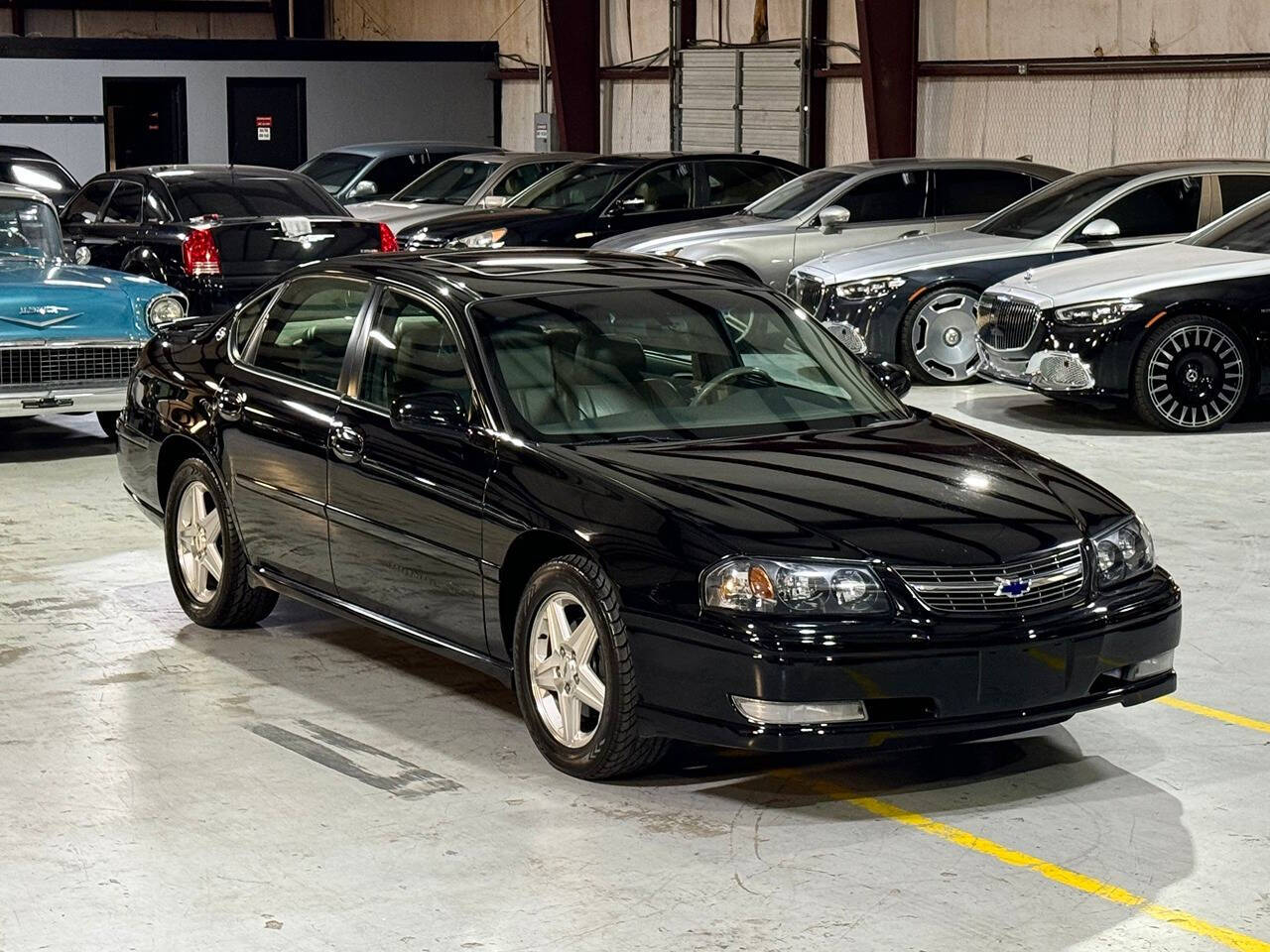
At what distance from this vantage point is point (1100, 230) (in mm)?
13984

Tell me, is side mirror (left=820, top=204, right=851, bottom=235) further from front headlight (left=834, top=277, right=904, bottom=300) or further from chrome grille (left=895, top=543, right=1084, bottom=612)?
chrome grille (left=895, top=543, right=1084, bottom=612)

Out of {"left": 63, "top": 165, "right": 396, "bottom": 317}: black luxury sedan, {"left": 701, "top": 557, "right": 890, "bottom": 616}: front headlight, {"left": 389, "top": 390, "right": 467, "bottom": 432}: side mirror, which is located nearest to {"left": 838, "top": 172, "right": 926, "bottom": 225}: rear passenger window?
{"left": 63, "top": 165, "right": 396, "bottom": 317}: black luxury sedan

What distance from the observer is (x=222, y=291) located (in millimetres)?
14562

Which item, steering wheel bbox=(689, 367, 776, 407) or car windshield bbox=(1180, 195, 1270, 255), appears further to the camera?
car windshield bbox=(1180, 195, 1270, 255)

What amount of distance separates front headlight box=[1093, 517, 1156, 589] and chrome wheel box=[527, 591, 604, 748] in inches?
56.6

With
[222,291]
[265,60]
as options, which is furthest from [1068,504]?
[265,60]

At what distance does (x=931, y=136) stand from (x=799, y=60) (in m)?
2.57

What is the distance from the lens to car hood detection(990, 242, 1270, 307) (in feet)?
40.9

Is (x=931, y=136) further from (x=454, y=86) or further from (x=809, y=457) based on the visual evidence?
(x=809, y=457)

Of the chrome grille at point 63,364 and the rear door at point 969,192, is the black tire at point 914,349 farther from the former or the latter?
the chrome grille at point 63,364

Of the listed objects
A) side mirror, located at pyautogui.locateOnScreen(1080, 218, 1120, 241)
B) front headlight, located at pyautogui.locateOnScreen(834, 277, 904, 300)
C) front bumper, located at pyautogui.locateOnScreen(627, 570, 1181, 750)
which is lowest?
front bumper, located at pyautogui.locateOnScreen(627, 570, 1181, 750)

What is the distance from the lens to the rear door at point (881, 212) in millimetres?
16547

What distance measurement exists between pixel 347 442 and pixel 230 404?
88cm

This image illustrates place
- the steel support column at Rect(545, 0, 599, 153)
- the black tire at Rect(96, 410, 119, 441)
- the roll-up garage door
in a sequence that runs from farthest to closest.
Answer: the steel support column at Rect(545, 0, 599, 153), the roll-up garage door, the black tire at Rect(96, 410, 119, 441)
